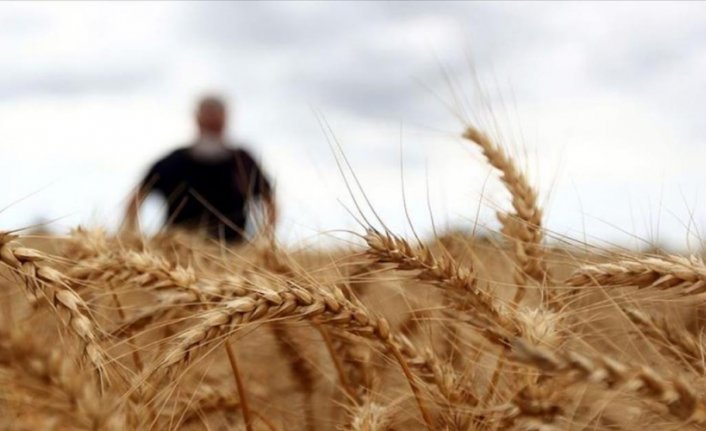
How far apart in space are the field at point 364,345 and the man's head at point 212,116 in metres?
3.47

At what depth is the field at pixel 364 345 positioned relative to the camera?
Answer: 1.34 m

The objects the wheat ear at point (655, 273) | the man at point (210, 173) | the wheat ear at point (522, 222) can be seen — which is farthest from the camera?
the man at point (210, 173)

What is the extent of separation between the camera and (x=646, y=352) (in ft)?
7.54

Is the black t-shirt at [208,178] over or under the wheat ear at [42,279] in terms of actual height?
under

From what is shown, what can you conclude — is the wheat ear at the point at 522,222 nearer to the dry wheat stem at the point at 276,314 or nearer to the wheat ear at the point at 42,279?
the dry wheat stem at the point at 276,314

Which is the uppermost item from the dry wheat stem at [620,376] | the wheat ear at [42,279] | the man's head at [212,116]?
the dry wheat stem at [620,376]

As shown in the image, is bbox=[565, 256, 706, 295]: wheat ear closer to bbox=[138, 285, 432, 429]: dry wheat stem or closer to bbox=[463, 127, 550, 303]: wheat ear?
bbox=[463, 127, 550, 303]: wheat ear

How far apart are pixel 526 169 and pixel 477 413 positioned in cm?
91

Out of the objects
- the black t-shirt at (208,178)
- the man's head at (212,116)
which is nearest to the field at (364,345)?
the black t-shirt at (208,178)

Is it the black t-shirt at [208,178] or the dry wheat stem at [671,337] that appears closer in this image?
the dry wheat stem at [671,337]

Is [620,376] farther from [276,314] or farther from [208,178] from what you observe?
[208,178]

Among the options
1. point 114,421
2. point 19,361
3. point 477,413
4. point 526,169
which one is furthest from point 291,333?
point 114,421

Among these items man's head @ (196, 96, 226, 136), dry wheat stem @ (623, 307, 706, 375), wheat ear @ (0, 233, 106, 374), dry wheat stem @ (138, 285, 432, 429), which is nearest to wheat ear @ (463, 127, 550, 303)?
dry wheat stem @ (623, 307, 706, 375)

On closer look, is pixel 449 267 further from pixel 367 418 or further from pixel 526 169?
pixel 526 169
